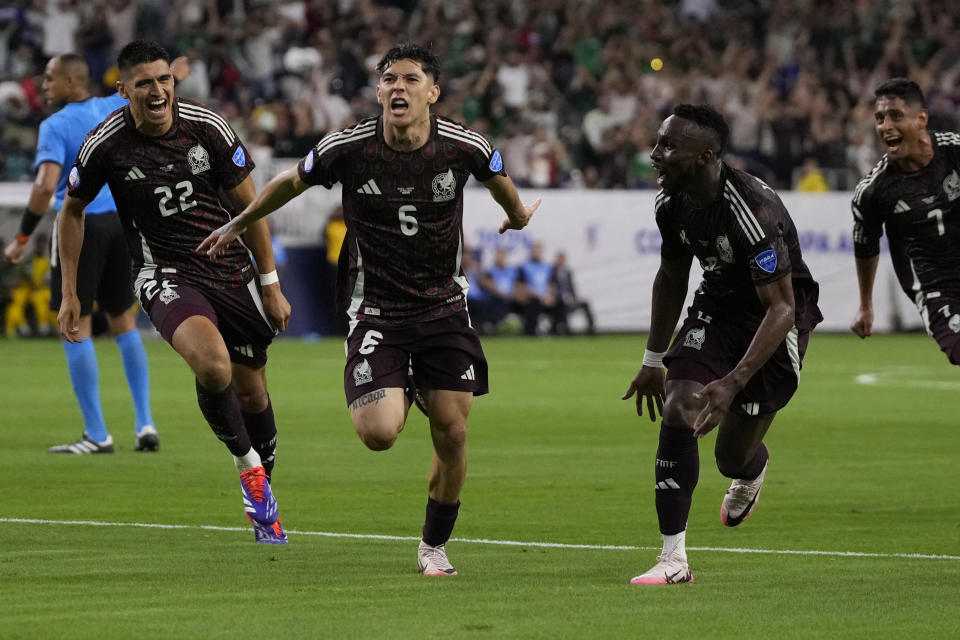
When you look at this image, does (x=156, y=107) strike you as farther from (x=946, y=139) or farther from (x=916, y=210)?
(x=946, y=139)

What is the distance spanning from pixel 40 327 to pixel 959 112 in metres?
16.9

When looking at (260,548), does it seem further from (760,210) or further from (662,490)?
(760,210)

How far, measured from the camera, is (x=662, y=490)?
743 centimetres

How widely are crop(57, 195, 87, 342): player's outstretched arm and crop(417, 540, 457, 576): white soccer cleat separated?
256 cm

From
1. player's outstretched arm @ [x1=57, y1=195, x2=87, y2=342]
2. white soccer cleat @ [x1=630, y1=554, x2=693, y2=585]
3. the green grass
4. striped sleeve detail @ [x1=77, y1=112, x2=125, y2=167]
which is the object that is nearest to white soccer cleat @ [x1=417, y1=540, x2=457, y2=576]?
the green grass

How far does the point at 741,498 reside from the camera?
29.5 ft

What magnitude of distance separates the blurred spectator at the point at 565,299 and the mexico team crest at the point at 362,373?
68.2 feet

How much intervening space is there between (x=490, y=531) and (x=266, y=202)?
2310 mm

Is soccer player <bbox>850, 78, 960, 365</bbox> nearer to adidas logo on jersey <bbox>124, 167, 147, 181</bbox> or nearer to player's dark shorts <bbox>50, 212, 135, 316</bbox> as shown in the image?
adidas logo on jersey <bbox>124, 167, 147, 181</bbox>

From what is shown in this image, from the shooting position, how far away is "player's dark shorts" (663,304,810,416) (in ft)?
25.6

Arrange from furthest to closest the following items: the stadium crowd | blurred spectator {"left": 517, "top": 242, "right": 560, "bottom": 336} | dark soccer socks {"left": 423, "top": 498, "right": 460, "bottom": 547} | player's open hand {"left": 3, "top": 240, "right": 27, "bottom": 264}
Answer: the stadium crowd, blurred spectator {"left": 517, "top": 242, "right": 560, "bottom": 336}, player's open hand {"left": 3, "top": 240, "right": 27, "bottom": 264}, dark soccer socks {"left": 423, "top": 498, "right": 460, "bottom": 547}

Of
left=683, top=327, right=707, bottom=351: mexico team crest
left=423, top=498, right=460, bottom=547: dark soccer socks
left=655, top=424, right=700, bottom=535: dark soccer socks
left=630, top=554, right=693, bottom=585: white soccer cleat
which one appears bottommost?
left=630, top=554, right=693, bottom=585: white soccer cleat

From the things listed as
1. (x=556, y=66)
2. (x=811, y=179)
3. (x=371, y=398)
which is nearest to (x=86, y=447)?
(x=371, y=398)

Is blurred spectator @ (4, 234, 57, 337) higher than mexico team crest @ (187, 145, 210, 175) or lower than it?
lower
